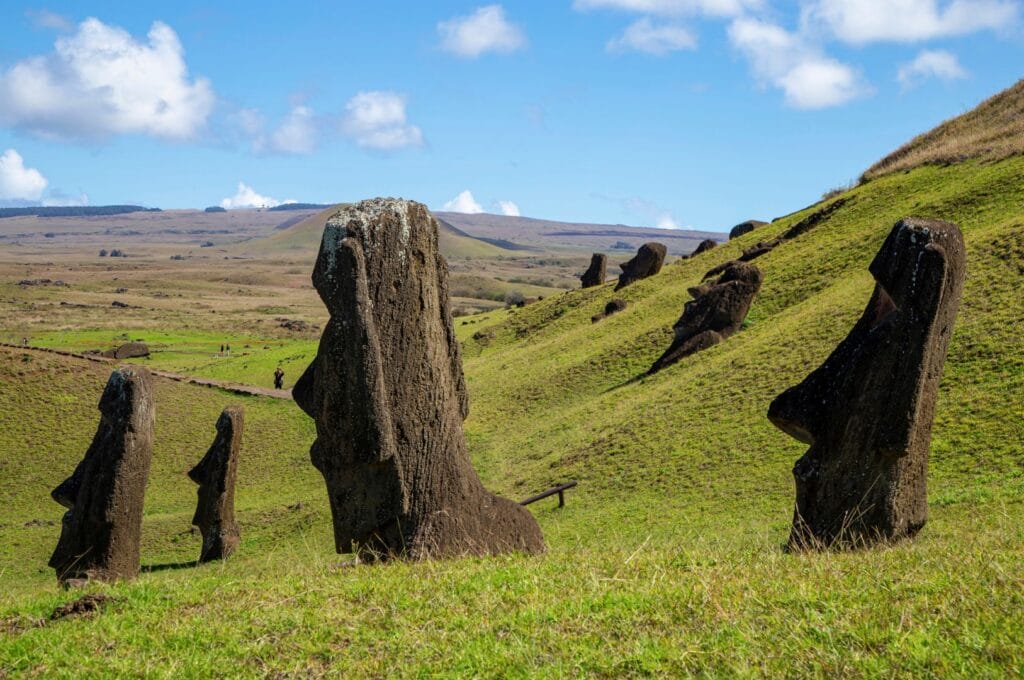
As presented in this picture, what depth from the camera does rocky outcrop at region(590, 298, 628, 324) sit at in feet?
154

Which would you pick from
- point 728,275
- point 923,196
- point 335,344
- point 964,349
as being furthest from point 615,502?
point 923,196

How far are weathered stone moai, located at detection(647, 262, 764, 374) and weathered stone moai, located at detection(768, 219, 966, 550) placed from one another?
72.6 ft

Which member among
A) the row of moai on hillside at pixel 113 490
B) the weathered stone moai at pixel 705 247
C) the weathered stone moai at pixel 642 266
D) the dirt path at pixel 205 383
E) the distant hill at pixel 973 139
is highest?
the distant hill at pixel 973 139

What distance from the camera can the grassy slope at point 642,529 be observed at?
6.36m

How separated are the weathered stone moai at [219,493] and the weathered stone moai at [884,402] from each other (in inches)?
553

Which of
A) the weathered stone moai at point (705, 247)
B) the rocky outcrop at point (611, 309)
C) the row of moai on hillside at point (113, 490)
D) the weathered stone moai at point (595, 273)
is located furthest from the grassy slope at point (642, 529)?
the weathered stone moai at point (595, 273)

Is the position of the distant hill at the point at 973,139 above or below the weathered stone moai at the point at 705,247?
above

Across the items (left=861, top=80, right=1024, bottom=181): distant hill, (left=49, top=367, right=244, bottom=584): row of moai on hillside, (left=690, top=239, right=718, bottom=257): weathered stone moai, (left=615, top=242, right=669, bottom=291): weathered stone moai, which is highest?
(left=861, top=80, right=1024, bottom=181): distant hill

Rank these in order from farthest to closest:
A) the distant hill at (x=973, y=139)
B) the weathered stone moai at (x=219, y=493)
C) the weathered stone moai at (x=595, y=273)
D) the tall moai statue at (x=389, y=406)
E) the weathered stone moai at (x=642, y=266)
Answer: the weathered stone moai at (x=595, y=273)
the weathered stone moai at (x=642, y=266)
the distant hill at (x=973, y=139)
the weathered stone moai at (x=219, y=493)
the tall moai statue at (x=389, y=406)

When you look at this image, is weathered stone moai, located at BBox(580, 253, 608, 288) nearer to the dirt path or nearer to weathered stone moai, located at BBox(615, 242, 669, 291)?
weathered stone moai, located at BBox(615, 242, 669, 291)

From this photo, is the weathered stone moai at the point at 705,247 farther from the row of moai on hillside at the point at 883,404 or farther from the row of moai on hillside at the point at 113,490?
the row of moai on hillside at the point at 883,404

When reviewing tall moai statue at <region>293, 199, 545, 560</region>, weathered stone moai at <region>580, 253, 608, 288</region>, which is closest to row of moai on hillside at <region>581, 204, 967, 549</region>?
tall moai statue at <region>293, 199, 545, 560</region>

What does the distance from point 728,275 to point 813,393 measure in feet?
79.9

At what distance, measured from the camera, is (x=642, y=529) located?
1944 cm
